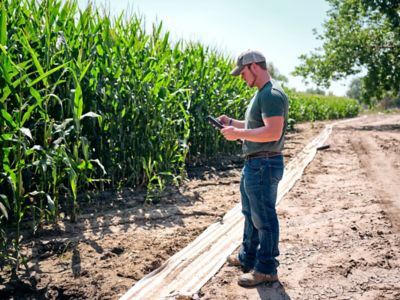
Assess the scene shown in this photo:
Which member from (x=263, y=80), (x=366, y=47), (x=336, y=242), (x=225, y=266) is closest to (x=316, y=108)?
(x=366, y=47)

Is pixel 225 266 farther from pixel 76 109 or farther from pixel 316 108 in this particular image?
pixel 316 108

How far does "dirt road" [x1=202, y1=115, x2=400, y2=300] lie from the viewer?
3.20 meters

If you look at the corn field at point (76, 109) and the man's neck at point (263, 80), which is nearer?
the man's neck at point (263, 80)

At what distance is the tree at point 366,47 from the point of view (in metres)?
22.6

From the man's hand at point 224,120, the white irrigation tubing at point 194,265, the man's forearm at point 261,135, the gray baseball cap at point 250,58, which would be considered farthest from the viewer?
the man's hand at point 224,120

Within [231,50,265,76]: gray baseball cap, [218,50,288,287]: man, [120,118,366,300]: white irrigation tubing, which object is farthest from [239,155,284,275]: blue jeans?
[231,50,265,76]: gray baseball cap

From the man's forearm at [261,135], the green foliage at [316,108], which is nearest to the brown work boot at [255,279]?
the man's forearm at [261,135]

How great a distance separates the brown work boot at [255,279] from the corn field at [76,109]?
1.76 metres

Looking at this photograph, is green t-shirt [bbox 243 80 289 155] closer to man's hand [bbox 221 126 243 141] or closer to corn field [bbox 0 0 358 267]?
man's hand [bbox 221 126 243 141]

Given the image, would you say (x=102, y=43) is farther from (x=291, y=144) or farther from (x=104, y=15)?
(x=291, y=144)

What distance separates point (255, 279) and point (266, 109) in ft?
4.32

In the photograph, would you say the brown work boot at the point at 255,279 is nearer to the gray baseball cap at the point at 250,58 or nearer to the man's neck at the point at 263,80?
the man's neck at the point at 263,80

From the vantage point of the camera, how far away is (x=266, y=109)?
9.59 ft

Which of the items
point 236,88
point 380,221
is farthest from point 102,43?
point 236,88
